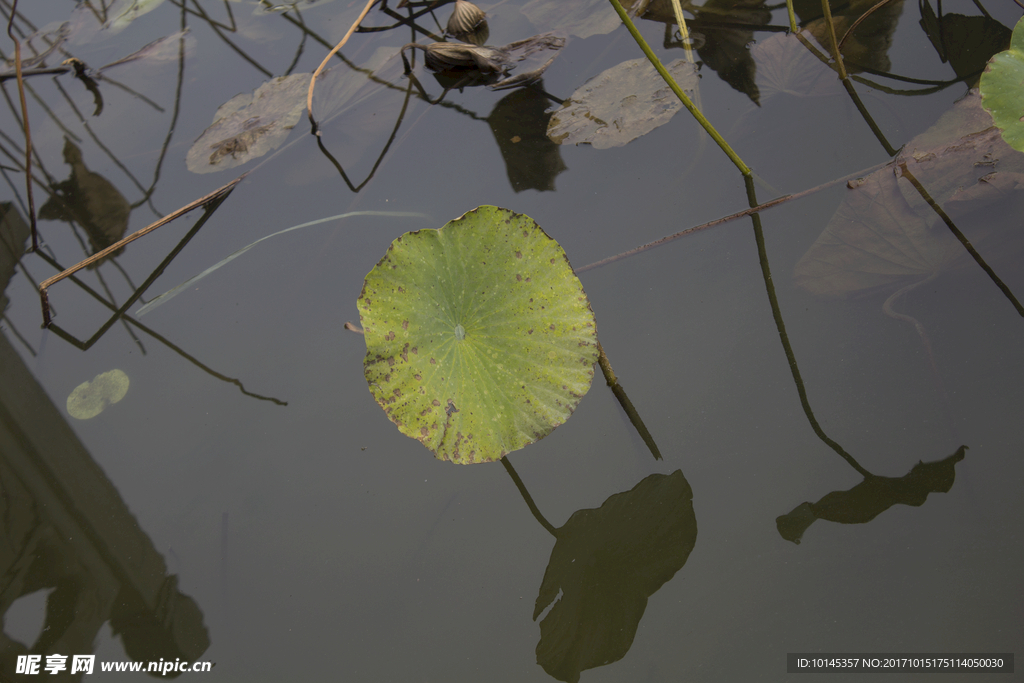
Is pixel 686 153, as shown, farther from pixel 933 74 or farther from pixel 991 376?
pixel 991 376

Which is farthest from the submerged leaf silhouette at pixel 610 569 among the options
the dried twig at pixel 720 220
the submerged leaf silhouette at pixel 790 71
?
the submerged leaf silhouette at pixel 790 71

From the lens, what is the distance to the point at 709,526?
87 cm

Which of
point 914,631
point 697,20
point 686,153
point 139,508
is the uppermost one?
point 697,20

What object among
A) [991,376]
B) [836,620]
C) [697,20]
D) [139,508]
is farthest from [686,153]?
[139,508]

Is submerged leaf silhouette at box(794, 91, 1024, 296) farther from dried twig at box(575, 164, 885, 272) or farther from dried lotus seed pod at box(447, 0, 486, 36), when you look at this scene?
dried lotus seed pod at box(447, 0, 486, 36)

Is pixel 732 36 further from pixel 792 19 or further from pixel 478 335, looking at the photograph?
pixel 478 335

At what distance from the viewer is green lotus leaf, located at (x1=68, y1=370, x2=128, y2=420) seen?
4.02 ft

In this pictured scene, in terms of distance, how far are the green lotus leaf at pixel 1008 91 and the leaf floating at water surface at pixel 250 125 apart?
5.19ft

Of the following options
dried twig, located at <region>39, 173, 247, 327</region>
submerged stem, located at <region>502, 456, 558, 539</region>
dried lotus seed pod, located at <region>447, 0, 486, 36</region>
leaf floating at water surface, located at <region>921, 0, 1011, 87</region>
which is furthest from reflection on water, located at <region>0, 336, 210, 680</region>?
leaf floating at water surface, located at <region>921, 0, 1011, 87</region>

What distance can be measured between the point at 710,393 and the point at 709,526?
23 centimetres

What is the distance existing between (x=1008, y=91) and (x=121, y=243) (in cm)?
193

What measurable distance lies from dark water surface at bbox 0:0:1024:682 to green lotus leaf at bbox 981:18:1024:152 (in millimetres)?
119

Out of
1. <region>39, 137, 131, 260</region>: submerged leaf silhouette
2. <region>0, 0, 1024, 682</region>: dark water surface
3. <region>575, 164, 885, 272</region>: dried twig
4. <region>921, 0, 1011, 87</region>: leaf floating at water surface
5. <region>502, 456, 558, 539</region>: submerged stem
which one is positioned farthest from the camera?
<region>39, 137, 131, 260</region>: submerged leaf silhouette

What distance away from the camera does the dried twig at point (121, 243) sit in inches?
53.1
